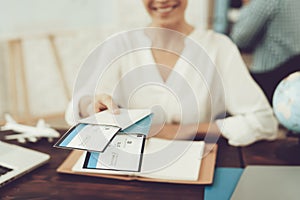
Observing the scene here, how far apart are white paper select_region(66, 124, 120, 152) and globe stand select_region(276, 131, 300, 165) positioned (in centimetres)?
51

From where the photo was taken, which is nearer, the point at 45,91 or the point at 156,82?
the point at 156,82

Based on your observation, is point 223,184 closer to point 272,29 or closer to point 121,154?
point 121,154

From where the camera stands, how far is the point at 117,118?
87cm

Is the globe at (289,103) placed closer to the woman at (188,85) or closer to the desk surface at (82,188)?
the woman at (188,85)

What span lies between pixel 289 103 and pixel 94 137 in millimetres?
514

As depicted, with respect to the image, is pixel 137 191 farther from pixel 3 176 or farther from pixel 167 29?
pixel 167 29

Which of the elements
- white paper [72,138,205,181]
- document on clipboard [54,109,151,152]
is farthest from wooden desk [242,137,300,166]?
document on clipboard [54,109,151,152]

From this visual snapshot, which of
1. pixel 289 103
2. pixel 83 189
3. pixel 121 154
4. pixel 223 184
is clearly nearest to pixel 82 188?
pixel 83 189

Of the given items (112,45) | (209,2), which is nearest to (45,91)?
(209,2)

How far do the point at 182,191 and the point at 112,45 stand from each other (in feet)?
1.74

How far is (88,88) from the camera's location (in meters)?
1.13

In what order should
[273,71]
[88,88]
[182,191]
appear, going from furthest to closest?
[273,71] → [88,88] → [182,191]

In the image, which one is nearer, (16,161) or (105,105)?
(105,105)

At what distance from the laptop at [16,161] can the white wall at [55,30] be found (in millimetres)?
1299
